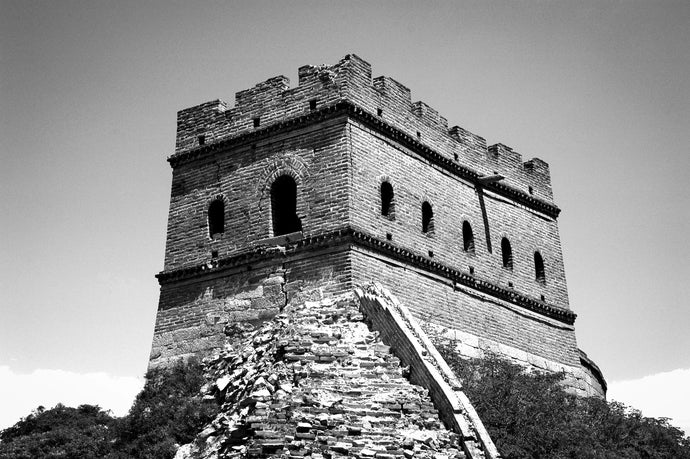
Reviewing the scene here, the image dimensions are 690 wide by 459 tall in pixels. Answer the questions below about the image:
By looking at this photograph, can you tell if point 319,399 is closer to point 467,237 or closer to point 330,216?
point 330,216

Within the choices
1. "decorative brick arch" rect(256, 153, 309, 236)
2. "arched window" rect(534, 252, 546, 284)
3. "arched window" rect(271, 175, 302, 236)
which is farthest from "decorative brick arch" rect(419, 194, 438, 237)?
"arched window" rect(534, 252, 546, 284)

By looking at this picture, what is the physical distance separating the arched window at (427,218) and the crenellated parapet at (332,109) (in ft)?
4.48

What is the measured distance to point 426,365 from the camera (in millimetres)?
15109

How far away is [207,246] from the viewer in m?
20.1

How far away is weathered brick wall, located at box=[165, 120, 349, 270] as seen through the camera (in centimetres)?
1873

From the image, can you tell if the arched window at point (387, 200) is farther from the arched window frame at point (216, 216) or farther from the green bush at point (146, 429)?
the green bush at point (146, 429)

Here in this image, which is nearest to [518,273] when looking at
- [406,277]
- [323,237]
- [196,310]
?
[406,277]

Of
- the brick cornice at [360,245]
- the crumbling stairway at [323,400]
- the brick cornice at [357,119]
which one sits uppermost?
the brick cornice at [357,119]

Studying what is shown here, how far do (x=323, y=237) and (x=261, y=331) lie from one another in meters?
2.28

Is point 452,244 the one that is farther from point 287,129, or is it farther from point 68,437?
point 68,437

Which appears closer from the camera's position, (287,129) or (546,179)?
(287,129)

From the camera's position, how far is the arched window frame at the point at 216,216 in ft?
66.6

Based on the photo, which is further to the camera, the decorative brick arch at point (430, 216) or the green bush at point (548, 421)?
the decorative brick arch at point (430, 216)

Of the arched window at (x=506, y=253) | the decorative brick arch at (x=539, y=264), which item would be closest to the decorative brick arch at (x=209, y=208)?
the arched window at (x=506, y=253)
